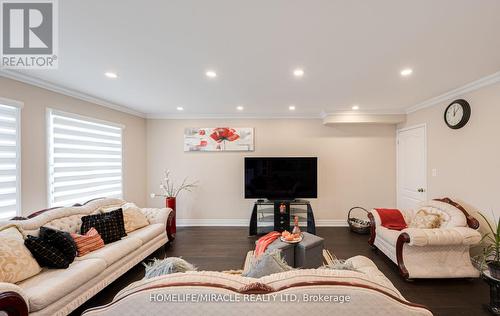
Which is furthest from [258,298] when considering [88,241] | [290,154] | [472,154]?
[290,154]

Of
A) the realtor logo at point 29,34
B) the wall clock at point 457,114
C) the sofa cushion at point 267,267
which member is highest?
the realtor logo at point 29,34

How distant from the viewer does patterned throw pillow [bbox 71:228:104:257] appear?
2309 millimetres

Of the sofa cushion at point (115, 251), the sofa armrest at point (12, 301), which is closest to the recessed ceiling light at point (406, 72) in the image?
the sofa cushion at point (115, 251)

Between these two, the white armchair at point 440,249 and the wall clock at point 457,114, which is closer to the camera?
the white armchair at point 440,249

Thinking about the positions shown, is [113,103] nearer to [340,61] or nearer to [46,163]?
[46,163]

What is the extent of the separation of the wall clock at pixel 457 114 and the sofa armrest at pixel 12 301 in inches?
202

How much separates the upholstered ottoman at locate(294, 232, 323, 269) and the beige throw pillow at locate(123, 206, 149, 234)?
235 centimetres

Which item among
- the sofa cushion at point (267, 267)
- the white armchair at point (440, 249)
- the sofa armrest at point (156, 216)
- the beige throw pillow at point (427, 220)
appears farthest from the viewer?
the sofa armrest at point (156, 216)

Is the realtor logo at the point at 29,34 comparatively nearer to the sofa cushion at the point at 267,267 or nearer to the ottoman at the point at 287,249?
the sofa cushion at the point at 267,267

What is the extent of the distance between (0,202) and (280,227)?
3926mm

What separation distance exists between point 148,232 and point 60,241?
106 cm

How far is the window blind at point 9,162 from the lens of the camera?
7.68ft

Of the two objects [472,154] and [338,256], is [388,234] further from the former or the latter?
[472,154]

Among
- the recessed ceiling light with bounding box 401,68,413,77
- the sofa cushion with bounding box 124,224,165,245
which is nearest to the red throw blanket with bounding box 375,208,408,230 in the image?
the recessed ceiling light with bounding box 401,68,413,77
